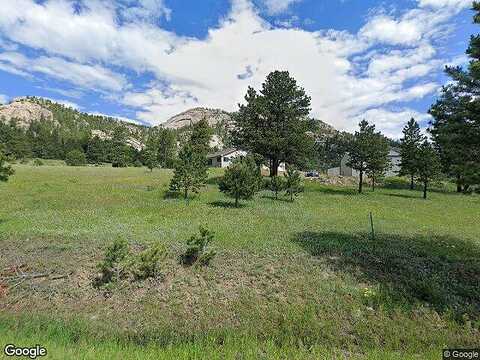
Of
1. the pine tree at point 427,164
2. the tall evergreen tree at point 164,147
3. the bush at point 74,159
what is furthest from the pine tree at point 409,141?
the bush at point 74,159

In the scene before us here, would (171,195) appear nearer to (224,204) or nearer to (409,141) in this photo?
(224,204)

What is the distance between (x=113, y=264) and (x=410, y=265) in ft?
40.9

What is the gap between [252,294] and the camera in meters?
10.4

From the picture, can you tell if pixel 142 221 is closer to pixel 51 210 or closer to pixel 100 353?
pixel 51 210

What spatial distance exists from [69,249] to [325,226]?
15541 mm

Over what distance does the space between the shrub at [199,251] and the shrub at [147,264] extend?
142cm

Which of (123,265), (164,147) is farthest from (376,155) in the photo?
(164,147)

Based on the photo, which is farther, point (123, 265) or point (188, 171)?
point (188, 171)

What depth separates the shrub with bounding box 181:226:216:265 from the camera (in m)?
12.5

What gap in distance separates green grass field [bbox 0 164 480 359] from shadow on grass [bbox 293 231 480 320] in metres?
0.06

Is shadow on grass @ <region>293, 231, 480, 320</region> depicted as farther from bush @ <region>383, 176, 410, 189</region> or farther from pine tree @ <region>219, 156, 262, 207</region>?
bush @ <region>383, 176, 410, 189</region>

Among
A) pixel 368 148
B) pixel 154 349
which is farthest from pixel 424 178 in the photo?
pixel 154 349

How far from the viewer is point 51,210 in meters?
23.1

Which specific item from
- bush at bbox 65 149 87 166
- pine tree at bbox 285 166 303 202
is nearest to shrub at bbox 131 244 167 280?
pine tree at bbox 285 166 303 202
